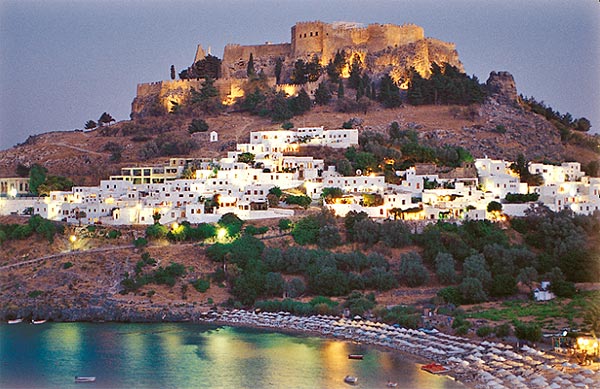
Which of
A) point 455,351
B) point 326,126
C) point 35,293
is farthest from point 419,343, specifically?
point 326,126

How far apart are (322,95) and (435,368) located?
20.0m

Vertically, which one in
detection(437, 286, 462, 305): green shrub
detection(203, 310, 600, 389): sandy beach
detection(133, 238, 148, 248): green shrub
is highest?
detection(133, 238, 148, 248): green shrub

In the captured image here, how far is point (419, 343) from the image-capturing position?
1848cm

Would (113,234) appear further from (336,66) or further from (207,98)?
(336,66)

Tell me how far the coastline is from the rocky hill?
10053 mm

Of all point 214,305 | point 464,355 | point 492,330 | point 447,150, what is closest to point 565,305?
point 492,330

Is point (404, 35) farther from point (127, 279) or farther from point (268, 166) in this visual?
point (127, 279)

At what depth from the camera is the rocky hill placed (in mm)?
32906

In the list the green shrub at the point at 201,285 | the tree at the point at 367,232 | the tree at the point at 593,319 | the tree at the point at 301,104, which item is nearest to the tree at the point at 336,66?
the tree at the point at 301,104

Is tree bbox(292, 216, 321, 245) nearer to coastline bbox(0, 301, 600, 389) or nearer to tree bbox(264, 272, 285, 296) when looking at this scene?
tree bbox(264, 272, 285, 296)

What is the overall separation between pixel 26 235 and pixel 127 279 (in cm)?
395

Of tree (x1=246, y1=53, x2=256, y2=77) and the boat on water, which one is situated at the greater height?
tree (x1=246, y1=53, x2=256, y2=77)

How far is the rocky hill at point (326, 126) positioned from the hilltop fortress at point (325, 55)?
1596 millimetres

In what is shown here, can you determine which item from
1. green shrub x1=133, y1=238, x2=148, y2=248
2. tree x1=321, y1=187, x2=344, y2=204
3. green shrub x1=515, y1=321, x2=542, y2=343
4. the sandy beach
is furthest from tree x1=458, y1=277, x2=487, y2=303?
green shrub x1=133, y1=238, x2=148, y2=248
